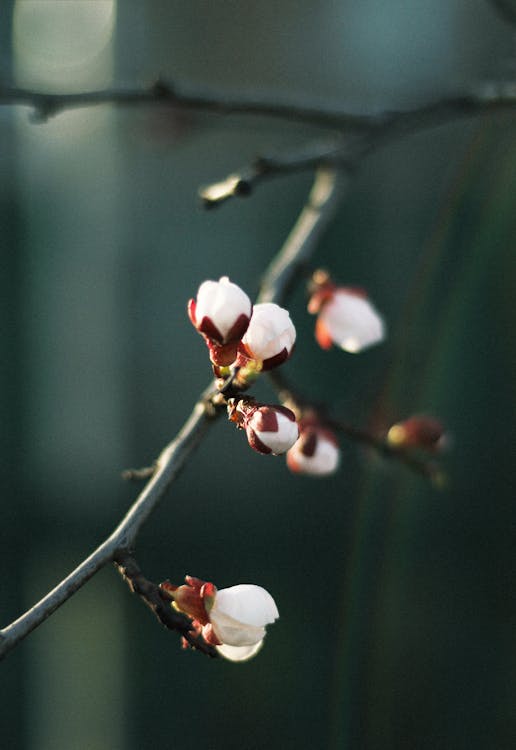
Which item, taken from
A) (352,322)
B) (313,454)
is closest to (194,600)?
(313,454)

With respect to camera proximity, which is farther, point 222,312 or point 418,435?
point 418,435

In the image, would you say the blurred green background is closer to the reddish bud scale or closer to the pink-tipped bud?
the pink-tipped bud

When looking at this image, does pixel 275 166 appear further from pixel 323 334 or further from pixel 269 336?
pixel 269 336

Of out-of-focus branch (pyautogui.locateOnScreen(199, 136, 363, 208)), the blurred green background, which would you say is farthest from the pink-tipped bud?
the blurred green background

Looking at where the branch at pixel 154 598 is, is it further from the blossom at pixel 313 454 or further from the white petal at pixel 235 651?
the blossom at pixel 313 454

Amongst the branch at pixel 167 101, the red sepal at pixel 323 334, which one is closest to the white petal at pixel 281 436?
the red sepal at pixel 323 334

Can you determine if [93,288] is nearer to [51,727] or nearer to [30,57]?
[30,57]

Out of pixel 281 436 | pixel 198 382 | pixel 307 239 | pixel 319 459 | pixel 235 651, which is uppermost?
pixel 198 382
